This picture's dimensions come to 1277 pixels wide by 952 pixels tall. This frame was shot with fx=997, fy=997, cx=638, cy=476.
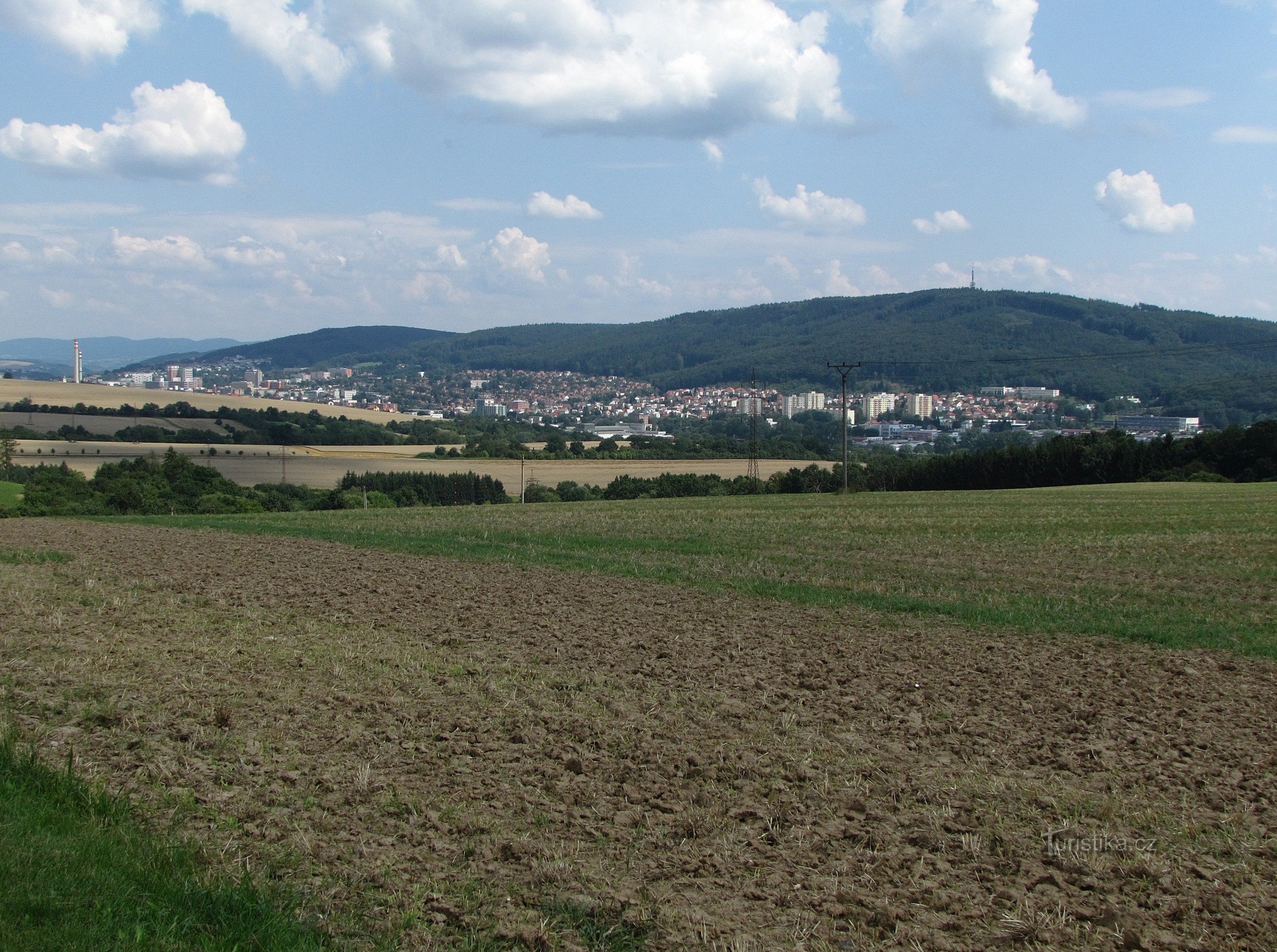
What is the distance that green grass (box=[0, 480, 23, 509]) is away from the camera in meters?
53.7

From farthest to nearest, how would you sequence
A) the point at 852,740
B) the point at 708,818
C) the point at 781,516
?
1. the point at 781,516
2. the point at 852,740
3. the point at 708,818

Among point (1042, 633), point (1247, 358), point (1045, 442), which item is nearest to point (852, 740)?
point (1042, 633)

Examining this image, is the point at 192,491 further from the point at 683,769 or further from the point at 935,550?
the point at 683,769

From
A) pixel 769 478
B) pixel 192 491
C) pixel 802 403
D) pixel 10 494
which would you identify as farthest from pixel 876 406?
pixel 10 494

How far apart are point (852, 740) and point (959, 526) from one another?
95.7 feet

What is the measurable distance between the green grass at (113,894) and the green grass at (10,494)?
5270 cm

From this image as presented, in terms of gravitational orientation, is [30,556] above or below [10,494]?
above

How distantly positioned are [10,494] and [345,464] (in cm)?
2991

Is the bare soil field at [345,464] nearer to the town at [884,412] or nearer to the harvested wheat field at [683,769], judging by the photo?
the town at [884,412]

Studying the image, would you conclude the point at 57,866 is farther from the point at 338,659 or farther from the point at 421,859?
the point at 338,659

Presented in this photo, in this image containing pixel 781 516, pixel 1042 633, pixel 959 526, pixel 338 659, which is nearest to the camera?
pixel 338 659

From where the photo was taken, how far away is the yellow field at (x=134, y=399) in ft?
376

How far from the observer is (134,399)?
122 m

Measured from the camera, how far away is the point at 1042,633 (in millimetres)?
16828
